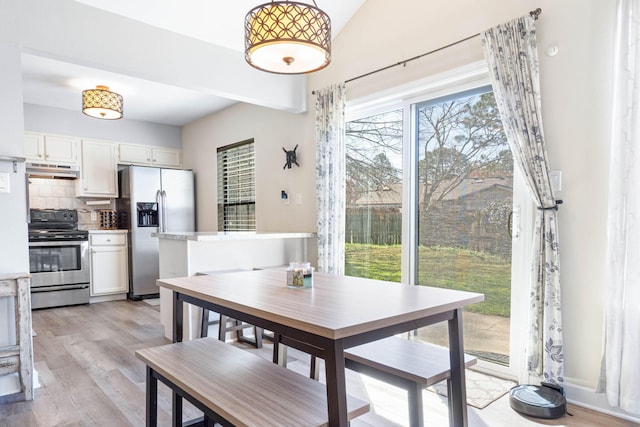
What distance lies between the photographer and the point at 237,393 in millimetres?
1434

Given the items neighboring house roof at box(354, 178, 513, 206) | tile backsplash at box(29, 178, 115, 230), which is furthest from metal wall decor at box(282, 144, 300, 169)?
tile backsplash at box(29, 178, 115, 230)

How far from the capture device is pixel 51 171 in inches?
196

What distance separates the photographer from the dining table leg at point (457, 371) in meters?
1.60

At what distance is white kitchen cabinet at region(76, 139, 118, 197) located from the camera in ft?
17.6

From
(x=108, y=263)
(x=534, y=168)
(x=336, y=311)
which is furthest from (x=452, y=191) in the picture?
(x=108, y=263)

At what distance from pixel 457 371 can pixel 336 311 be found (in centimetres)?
63

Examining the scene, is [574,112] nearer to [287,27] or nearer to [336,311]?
[287,27]

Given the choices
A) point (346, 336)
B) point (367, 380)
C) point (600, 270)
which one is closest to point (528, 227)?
point (600, 270)

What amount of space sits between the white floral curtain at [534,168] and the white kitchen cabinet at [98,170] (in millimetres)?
5051

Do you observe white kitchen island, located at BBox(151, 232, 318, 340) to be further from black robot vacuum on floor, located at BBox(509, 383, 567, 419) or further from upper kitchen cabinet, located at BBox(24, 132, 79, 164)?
upper kitchen cabinet, located at BBox(24, 132, 79, 164)

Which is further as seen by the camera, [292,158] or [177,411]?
[292,158]

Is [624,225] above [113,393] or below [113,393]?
above

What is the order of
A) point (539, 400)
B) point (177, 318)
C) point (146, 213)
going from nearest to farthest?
point (177, 318) → point (539, 400) → point (146, 213)

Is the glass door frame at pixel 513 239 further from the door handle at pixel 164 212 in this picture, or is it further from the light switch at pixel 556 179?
the door handle at pixel 164 212
